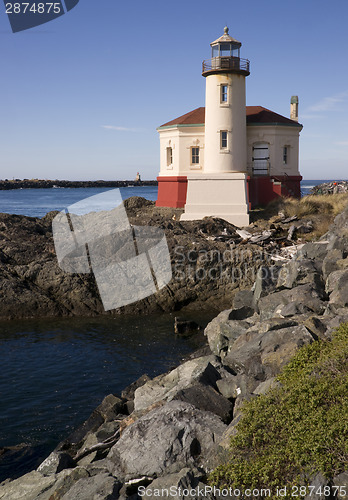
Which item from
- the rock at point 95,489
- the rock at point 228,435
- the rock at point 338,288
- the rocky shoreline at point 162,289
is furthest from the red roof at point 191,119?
the rock at point 95,489

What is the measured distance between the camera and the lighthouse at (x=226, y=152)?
3247cm

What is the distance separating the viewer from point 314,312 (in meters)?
11.8

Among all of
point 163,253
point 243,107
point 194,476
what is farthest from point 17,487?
point 243,107

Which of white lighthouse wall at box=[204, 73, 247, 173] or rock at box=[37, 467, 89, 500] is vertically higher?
white lighthouse wall at box=[204, 73, 247, 173]

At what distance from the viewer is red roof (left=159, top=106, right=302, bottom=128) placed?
116 ft

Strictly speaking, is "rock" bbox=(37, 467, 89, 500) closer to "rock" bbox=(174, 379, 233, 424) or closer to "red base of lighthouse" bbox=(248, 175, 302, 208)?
"rock" bbox=(174, 379, 233, 424)

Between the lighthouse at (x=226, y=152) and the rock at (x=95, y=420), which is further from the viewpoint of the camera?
the lighthouse at (x=226, y=152)

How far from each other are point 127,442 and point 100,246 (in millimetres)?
15976

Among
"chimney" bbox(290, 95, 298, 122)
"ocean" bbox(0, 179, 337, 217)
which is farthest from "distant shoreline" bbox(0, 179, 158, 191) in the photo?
"chimney" bbox(290, 95, 298, 122)

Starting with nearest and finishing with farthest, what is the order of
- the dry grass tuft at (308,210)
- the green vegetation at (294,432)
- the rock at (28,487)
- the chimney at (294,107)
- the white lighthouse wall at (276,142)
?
the green vegetation at (294,432) < the rock at (28,487) < the dry grass tuft at (308,210) < the white lighthouse wall at (276,142) < the chimney at (294,107)

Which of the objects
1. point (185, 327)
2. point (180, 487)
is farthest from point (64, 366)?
point (180, 487)

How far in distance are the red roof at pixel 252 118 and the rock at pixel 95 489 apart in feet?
99.9

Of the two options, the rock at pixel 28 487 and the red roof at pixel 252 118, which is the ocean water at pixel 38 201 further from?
the rock at pixel 28 487

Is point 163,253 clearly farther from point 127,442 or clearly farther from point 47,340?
point 127,442
